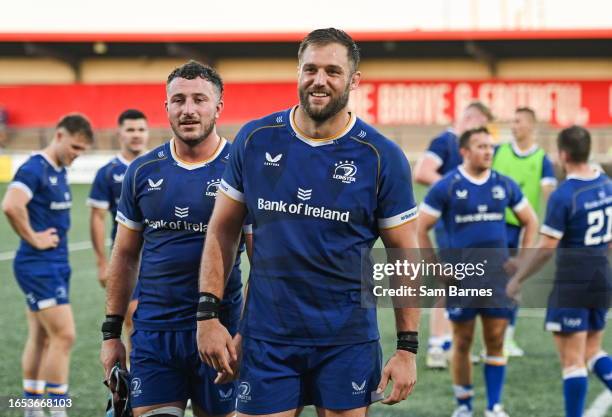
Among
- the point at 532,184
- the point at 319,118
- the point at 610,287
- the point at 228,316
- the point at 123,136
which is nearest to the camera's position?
the point at 319,118

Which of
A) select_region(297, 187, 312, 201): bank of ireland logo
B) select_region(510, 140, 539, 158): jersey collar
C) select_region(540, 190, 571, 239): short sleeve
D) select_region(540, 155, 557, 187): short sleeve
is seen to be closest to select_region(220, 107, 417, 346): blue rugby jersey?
select_region(297, 187, 312, 201): bank of ireland logo

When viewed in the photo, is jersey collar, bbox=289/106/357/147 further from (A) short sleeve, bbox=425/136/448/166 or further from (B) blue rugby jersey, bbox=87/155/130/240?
(A) short sleeve, bbox=425/136/448/166

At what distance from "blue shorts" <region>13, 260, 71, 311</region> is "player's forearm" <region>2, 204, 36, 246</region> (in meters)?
0.23

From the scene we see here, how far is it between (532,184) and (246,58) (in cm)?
2797

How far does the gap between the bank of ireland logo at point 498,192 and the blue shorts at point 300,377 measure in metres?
3.40

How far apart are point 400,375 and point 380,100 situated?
3120 centimetres

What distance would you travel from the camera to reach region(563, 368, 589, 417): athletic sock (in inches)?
236

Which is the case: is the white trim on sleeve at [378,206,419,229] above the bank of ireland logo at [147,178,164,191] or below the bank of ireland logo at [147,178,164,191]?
below

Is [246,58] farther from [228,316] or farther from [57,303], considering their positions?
[228,316]

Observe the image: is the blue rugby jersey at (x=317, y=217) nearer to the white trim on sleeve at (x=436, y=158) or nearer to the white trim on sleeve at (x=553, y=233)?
the white trim on sleeve at (x=553, y=233)

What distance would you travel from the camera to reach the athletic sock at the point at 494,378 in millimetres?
6613

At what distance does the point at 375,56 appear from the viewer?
116 feet

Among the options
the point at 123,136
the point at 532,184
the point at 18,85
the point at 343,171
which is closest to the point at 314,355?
the point at 343,171

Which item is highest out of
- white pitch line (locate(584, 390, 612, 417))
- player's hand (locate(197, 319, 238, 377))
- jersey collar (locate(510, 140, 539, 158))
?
jersey collar (locate(510, 140, 539, 158))
